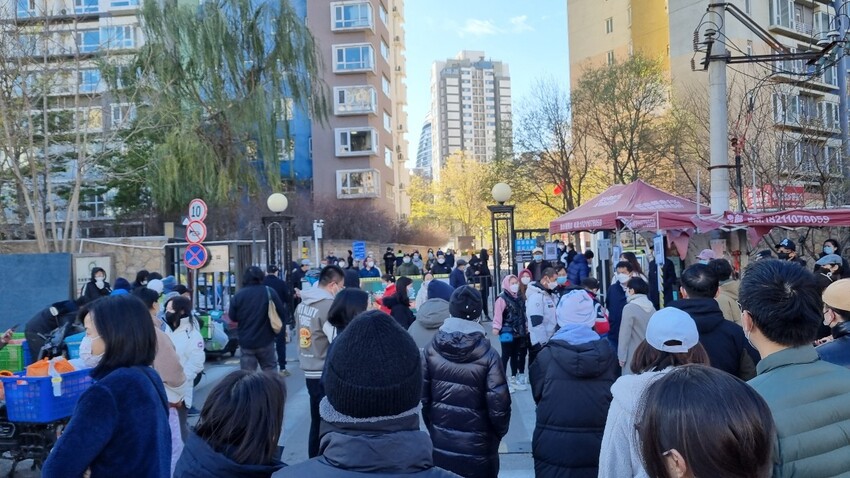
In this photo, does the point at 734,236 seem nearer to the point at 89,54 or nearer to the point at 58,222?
the point at 89,54

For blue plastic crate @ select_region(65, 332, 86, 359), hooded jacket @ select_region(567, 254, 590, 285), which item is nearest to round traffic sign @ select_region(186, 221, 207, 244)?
blue plastic crate @ select_region(65, 332, 86, 359)

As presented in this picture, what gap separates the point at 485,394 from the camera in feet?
14.4

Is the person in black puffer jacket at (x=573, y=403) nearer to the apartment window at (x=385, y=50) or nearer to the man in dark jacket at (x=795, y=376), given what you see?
the man in dark jacket at (x=795, y=376)

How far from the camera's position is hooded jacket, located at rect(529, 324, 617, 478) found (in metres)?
3.89

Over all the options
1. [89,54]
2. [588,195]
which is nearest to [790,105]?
[588,195]

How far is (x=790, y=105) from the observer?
2464 centimetres

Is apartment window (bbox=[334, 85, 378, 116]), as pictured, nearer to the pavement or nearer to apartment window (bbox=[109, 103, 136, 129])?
apartment window (bbox=[109, 103, 136, 129])

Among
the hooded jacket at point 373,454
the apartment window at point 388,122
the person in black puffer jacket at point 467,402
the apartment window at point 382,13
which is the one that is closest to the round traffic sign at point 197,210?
the person in black puffer jacket at point 467,402

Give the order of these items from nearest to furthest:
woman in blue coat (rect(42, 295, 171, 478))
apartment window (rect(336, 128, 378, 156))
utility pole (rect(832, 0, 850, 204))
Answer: woman in blue coat (rect(42, 295, 171, 478)) < utility pole (rect(832, 0, 850, 204)) < apartment window (rect(336, 128, 378, 156))

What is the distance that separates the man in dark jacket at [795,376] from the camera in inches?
86.9

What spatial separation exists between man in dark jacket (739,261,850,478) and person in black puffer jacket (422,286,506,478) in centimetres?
205

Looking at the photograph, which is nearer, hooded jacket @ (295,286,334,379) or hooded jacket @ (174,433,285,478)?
hooded jacket @ (174,433,285,478)

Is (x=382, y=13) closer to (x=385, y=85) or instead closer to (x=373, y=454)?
(x=385, y=85)

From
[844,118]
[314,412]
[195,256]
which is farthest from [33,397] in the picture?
[844,118]
